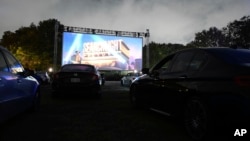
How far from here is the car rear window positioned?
4266 mm

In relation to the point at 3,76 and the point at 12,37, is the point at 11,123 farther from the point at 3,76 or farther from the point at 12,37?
the point at 12,37

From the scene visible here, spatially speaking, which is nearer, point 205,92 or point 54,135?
point 205,92

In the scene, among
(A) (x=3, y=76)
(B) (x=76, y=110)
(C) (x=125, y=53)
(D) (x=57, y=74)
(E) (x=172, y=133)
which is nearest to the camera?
(A) (x=3, y=76)

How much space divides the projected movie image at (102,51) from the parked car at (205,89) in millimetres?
32202

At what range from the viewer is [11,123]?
5797 millimetres

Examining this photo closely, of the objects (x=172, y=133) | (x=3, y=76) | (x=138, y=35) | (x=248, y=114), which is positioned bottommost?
(x=172, y=133)

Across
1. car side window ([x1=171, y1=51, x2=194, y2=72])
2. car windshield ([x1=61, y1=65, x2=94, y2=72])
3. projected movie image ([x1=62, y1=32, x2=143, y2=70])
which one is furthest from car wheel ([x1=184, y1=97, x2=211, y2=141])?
projected movie image ([x1=62, y1=32, x2=143, y2=70])

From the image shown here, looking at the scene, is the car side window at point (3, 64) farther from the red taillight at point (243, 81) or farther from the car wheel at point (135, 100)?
the red taillight at point (243, 81)

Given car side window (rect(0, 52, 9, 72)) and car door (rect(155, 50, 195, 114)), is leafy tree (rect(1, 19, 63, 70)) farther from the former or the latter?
car door (rect(155, 50, 195, 114))

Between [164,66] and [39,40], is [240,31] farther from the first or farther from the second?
[164,66]

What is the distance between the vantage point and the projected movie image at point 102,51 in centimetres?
3747

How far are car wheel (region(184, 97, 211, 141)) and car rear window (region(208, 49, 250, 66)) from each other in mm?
704

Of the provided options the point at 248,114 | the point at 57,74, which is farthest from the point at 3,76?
the point at 57,74

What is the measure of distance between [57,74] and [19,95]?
15.0 ft
